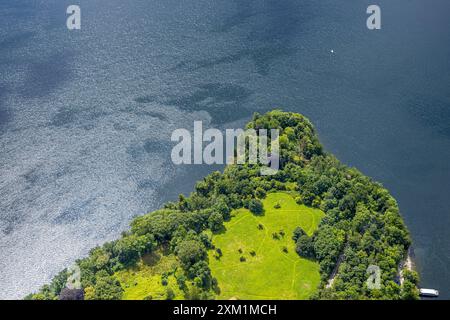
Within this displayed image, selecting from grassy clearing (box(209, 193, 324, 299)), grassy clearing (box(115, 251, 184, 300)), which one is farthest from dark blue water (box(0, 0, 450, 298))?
grassy clearing (box(209, 193, 324, 299))

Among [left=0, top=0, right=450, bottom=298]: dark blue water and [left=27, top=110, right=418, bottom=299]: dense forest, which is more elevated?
[left=0, top=0, right=450, bottom=298]: dark blue water

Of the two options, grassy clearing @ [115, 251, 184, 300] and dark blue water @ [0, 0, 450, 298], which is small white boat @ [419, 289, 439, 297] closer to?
dark blue water @ [0, 0, 450, 298]

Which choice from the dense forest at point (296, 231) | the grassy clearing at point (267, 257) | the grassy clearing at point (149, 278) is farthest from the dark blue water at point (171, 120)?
the grassy clearing at point (267, 257)

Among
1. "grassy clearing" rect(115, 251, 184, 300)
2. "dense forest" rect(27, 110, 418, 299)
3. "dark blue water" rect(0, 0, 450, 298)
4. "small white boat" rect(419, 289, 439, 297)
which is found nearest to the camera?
"grassy clearing" rect(115, 251, 184, 300)

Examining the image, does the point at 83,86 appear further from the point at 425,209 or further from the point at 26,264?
the point at 425,209

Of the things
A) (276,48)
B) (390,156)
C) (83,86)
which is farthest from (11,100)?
(390,156)

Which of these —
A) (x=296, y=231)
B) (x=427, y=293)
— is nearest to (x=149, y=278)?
(x=296, y=231)

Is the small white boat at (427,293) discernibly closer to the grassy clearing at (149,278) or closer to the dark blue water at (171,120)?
the dark blue water at (171,120)
